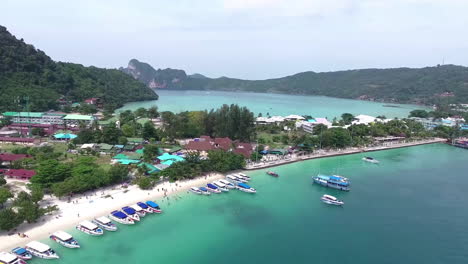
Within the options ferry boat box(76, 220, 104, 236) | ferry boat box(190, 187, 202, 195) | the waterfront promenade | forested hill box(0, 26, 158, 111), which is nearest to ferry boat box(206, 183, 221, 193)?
ferry boat box(190, 187, 202, 195)

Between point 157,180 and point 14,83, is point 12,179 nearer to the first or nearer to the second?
point 157,180

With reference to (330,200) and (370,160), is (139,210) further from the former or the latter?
(370,160)

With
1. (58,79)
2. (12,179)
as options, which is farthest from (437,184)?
(58,79)

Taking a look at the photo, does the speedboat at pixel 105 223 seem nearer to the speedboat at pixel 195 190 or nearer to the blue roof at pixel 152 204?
the blue roof at pixel 152 204

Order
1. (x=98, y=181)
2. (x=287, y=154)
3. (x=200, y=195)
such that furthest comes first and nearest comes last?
(x=287, y=154) < (x=200, y=195) < (x=98, y=181)

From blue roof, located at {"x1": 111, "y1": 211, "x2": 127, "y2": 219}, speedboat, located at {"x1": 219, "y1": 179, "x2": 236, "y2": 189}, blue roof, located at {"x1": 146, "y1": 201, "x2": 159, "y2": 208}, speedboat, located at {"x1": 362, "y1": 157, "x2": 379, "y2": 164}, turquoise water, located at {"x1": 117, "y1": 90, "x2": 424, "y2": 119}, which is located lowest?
blue roof, located at {"x1": 111, "y1": 211, "x2": 127, "y2": 219}

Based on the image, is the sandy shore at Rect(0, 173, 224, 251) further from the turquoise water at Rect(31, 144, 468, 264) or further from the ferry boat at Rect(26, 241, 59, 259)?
the turquoise water at Rect(31, 144, 468, 264)

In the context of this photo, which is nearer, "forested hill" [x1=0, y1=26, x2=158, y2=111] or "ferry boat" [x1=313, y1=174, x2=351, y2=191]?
"ferry boat" [x1=313, y1=174, x2=351, y2=191]

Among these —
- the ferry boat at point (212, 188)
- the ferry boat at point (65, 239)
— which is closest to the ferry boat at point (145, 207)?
the ferry boat at point (65, 239)
